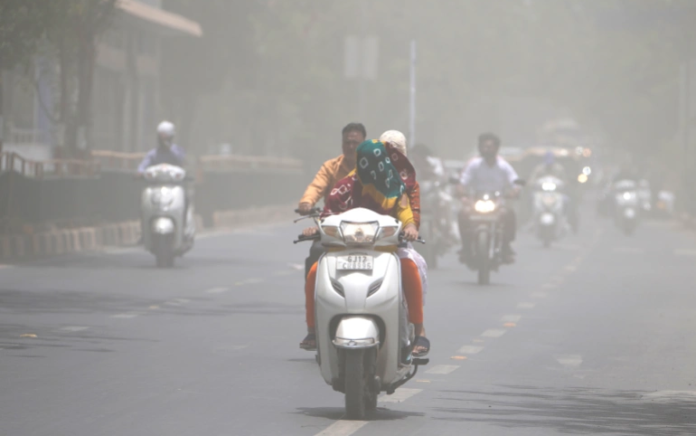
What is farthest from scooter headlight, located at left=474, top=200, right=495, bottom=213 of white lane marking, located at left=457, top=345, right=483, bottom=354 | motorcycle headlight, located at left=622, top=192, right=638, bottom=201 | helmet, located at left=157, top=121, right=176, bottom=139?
motorcycle headlight, located at left=622, top=192, right=638, bottom=201

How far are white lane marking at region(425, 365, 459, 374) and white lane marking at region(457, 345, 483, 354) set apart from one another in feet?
2.90

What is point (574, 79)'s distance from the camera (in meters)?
89.4

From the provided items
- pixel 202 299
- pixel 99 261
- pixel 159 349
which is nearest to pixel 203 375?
pixel 159 349

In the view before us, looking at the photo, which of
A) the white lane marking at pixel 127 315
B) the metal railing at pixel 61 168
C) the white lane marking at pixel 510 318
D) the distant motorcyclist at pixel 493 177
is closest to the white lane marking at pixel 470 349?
the white lane marking at pixel 510 318

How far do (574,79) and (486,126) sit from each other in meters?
6.53

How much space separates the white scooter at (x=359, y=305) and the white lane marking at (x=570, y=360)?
293 centimetres

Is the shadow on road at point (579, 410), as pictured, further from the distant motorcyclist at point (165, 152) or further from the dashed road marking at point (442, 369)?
the distant motorcyclist at point (165, 152)

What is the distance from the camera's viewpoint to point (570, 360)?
36.8 ft

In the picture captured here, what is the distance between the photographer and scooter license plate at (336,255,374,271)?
814 cm

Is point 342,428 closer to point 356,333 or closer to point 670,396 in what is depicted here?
point 356,333

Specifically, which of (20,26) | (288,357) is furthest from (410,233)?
(20,26)

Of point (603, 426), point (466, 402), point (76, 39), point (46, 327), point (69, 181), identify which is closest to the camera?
point (603, 426)

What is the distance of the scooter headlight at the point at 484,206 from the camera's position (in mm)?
18328

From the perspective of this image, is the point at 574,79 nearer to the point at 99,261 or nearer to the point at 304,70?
the point at 304,70
